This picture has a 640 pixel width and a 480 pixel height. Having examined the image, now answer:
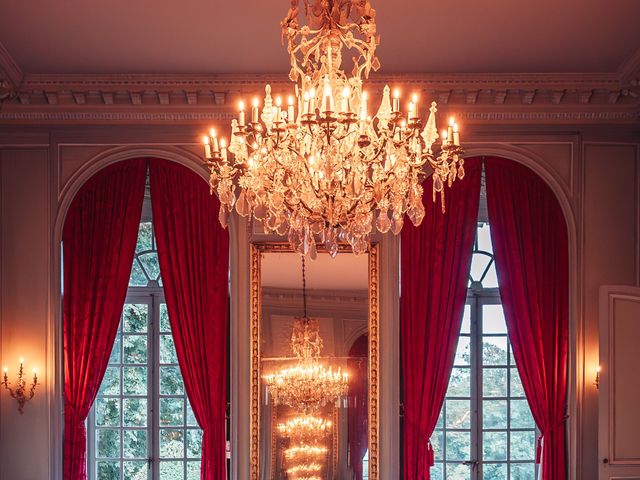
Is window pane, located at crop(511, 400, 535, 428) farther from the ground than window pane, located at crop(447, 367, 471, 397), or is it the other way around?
window pane, located at crop(447, 367, 471, 397)

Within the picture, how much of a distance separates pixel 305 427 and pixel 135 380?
155 centimetres

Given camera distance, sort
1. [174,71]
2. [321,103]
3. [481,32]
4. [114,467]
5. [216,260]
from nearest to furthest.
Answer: [321,103] < [481,32] < [174,71] < [216,260] < [114,467]

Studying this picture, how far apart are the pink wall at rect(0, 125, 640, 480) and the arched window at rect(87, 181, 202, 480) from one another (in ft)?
2.25

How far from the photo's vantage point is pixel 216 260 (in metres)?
6.59

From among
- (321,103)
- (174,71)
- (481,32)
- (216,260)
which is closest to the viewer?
(321,103)

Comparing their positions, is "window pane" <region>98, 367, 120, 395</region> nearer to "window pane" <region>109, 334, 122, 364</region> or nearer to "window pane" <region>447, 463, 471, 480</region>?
"window pane" <region>109, 334, 122, 364</region>

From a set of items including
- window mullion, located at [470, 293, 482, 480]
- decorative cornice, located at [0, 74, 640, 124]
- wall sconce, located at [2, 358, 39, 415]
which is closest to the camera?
decorative cornice, located at [0, 74, 640, 124]

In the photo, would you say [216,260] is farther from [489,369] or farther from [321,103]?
[321,103]

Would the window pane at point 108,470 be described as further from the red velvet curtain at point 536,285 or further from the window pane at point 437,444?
the red velvet curtain at point 536,285

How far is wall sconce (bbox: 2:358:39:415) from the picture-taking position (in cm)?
638

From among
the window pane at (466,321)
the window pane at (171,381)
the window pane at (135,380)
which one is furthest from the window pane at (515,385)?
the window pane at (135,380)

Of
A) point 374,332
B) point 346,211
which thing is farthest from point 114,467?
point 346,211

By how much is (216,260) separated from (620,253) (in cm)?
307

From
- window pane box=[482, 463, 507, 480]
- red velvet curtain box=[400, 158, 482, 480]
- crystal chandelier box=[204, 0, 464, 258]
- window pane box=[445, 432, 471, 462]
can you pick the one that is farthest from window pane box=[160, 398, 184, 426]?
crystal chandelier box=[204, 0, 464, 258]
